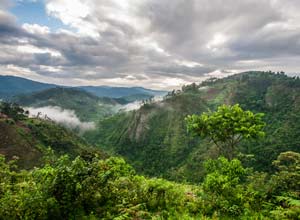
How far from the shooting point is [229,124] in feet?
65.9

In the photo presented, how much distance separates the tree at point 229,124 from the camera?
1991 cm

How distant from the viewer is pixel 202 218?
29.7ft

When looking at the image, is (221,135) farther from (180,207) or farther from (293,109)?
(293,109)

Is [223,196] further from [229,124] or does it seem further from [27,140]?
[27,140]

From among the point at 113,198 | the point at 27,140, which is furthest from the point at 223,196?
the point at 27,140

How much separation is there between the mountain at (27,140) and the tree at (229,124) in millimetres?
67906

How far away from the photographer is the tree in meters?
19.9

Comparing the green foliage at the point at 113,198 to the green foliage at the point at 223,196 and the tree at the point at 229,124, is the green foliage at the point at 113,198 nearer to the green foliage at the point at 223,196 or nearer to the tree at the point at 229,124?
the green foliage at the point at 223,196

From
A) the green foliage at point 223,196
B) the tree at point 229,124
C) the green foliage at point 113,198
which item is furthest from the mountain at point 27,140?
the green foliage at point 223,196

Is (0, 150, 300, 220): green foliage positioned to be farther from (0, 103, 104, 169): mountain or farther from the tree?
(0, 103, 104, 169): mountain

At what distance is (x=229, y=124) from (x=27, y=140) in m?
104

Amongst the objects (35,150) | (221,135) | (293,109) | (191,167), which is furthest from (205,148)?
(221,135)

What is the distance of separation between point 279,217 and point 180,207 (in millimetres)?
3469

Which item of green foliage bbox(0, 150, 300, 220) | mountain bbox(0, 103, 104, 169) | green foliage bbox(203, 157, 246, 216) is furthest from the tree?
mountain bbox(0, 103, 104, 169)
